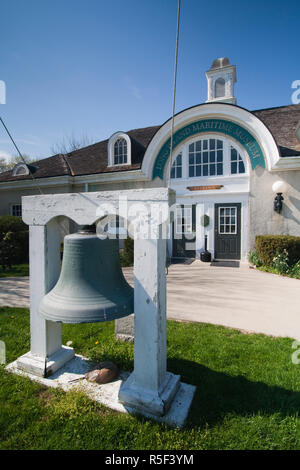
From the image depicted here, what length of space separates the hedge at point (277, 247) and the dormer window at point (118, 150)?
707cm

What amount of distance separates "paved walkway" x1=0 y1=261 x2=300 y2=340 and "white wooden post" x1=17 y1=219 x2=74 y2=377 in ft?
7.92

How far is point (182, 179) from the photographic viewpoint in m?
10.4

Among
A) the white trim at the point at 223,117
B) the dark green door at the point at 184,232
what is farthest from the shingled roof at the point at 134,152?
the dark green door at the point at 184,232

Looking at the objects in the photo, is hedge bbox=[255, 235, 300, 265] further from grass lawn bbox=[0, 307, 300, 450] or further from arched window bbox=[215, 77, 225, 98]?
arched window bbox=[215, 77, 225, 98]

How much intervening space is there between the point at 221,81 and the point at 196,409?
13724 mm

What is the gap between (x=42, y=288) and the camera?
8.53 ft

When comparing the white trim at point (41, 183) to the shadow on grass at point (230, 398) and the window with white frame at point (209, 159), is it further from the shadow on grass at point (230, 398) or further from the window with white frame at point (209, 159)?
the shadow on grass at point (230, 398)

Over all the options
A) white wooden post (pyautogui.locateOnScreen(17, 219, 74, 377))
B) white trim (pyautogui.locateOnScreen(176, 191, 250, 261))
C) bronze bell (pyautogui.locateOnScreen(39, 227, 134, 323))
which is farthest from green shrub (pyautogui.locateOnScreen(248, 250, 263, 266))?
white wooden post (pyautogui.locateOnScreen(17, 219, 74, 377))

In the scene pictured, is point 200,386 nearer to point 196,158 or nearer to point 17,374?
point 17,374

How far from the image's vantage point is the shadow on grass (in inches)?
87.0

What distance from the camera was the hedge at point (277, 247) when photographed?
8.03 meters

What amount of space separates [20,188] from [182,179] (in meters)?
9.26
